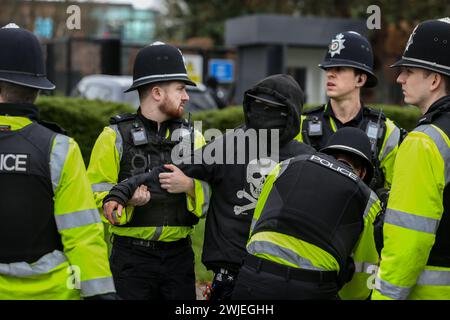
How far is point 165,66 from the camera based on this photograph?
5117 mm

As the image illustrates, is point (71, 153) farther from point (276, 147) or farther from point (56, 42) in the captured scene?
point (56, 42)

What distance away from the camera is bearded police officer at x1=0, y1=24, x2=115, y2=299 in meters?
3.50

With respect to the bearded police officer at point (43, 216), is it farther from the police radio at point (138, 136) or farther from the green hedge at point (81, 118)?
the green hedge at point (81, 118)

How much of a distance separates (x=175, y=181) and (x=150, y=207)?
1.30 feet

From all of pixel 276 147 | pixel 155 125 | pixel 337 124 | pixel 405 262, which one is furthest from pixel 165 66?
pixel 405 262

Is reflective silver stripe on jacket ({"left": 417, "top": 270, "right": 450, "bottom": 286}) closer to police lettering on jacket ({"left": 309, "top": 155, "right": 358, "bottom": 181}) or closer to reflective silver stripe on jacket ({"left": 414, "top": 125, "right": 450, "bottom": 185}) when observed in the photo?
reflective silver stripe on jacket ({"left": 414, "top": 125, "right": 450, "bottom": 185})

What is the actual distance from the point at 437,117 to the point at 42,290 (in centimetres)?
206

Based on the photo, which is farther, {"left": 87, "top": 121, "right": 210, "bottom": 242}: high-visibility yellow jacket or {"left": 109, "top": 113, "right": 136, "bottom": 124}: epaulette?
{"left": 109, "top": 113, "right": 136, "bottom": 124}: epaulette

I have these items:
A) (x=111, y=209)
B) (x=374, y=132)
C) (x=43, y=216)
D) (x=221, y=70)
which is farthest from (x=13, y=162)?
(x=221, y=70)

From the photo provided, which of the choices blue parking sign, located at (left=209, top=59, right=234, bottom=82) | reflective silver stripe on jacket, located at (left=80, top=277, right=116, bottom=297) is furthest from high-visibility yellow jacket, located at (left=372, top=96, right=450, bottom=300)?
blue parking sign, located at (left=209, top=59, right=234, bottom=82)

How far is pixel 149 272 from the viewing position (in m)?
4.88

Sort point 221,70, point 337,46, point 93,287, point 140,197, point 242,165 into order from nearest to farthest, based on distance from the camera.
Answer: point 93,287 → point 242,165 → point 140,197 → point 337,46 → point 221,70

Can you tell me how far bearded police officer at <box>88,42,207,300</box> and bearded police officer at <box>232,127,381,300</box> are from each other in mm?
1053

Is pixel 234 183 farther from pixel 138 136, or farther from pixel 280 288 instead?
pixel 280 288
